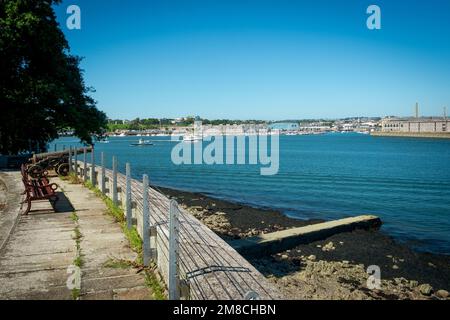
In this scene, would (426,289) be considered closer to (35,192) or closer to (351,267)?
(351,267)

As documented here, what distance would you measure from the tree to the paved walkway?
40.0 ft

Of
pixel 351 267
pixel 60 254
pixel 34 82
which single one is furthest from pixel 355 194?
pixel 60 254

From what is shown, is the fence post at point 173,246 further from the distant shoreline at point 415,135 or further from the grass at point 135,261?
the distant shoreline at point 415,135

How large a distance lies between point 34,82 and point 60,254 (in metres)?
17.1

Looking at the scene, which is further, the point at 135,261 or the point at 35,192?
the point at 35,192

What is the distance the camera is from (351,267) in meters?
11.4

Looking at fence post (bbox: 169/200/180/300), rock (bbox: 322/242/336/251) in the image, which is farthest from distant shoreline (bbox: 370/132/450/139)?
fence post (bbox: 169/200/180/300)

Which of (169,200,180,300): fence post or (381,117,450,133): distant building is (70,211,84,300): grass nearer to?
(169,200,180,300): fence post

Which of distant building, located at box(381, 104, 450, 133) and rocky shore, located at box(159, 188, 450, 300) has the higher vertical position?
distant building, located at box(381, 104, 450, 133)

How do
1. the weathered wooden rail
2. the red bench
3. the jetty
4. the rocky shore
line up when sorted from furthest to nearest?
the jetty, the red bench, the rocky shore, the weathered wooden rail

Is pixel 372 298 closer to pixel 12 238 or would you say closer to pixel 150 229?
pixel 150 229

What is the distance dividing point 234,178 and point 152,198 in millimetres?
29903

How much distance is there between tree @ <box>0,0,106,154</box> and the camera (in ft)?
65.8
